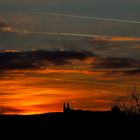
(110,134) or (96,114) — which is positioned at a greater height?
(96,114)

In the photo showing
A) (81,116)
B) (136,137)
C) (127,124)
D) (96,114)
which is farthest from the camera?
(96,114)

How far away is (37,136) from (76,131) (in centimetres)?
904

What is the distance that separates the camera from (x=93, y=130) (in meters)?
146

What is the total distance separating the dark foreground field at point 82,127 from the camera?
142875 mm

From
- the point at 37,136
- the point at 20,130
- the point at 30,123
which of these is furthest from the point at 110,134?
the point at 30,123

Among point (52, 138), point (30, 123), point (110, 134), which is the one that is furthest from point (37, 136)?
point (30, 123)

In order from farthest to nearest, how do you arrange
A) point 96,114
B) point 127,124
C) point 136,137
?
1. point 96,114
2. point 127,124
3. point 136,137

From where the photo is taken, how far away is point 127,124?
151 m

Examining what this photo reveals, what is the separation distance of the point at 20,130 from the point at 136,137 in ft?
103

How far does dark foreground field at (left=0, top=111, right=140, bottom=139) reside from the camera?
14288 cm

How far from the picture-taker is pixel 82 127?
486ft

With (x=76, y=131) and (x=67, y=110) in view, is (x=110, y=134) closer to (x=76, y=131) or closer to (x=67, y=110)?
(x=76, y=131)

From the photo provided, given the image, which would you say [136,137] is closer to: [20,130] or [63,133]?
[63,133]

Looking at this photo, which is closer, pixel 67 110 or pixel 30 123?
pixel 67 110
